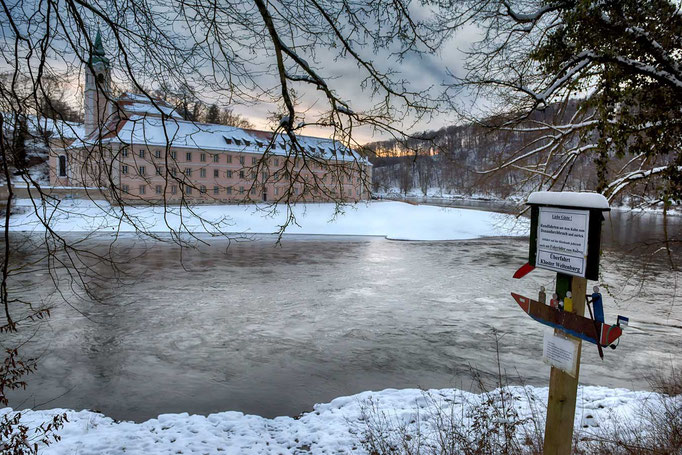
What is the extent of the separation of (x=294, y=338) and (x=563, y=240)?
862 centimetres

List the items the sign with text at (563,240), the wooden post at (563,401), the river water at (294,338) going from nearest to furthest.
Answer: the sign with text at (563,240), the wooden post at (563,401), the river water at (294,338)

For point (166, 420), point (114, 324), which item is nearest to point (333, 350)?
point (166, 420)

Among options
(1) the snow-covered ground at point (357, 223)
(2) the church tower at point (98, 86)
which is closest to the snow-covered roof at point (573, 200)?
(2) the church tower at point (98, 86)

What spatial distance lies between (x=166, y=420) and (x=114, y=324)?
5.92 m

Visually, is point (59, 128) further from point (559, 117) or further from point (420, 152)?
point (559, 117)

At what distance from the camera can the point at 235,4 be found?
3484mm

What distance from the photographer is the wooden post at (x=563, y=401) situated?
2.85 m

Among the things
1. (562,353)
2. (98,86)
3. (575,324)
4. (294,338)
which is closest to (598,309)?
(575,324)

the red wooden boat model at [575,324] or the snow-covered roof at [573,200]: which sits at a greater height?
the snow-covered roof at [573,200]

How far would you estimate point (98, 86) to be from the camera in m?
3.65

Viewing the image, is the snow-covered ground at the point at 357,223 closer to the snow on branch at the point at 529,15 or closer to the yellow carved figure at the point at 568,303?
the snow on branch at the point at 529,15

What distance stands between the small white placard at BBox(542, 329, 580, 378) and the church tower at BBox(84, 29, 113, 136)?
141 inches

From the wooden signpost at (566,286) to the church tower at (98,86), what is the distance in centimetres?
332

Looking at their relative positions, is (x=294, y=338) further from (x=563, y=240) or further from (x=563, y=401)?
(x=563, y=240)
